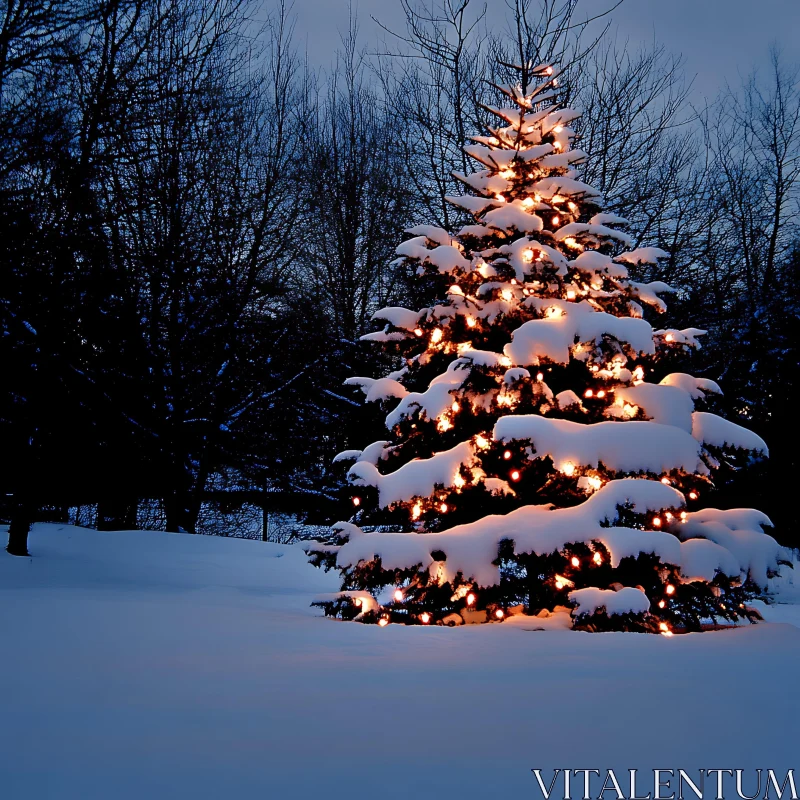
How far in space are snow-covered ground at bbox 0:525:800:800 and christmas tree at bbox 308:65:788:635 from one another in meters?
0.55

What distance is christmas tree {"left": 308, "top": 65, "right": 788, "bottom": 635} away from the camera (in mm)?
5191

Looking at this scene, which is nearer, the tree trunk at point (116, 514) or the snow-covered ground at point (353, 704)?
the snow-covered ground at point (353, 704)

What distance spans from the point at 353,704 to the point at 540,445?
8.87 feet

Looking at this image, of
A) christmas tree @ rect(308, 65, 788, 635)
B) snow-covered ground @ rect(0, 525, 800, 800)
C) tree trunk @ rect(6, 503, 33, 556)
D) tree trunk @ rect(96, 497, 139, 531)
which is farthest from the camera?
tree trunk @ rect(96, 497, 139, 531)

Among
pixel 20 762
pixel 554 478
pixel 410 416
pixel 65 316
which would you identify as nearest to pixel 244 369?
pixel 65 316

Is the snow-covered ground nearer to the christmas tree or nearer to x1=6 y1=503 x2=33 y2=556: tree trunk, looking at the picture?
the christmas tree

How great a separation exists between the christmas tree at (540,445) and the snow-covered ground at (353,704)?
1.79ft

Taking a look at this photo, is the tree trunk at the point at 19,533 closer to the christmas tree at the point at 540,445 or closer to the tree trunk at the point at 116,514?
the tree trunk at the point at 116,514

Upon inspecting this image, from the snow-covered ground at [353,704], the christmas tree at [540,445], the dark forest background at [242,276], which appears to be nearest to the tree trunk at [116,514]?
the dark forest background at [242,276]

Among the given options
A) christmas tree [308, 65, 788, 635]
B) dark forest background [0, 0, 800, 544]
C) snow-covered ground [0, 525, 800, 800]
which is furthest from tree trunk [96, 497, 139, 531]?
A: snow-covered ground [0, 525, 800, 800]

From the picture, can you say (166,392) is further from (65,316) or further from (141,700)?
(141,700)

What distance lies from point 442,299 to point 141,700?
5136 mm

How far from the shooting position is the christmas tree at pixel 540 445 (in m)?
5.19

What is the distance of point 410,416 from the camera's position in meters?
6.12
